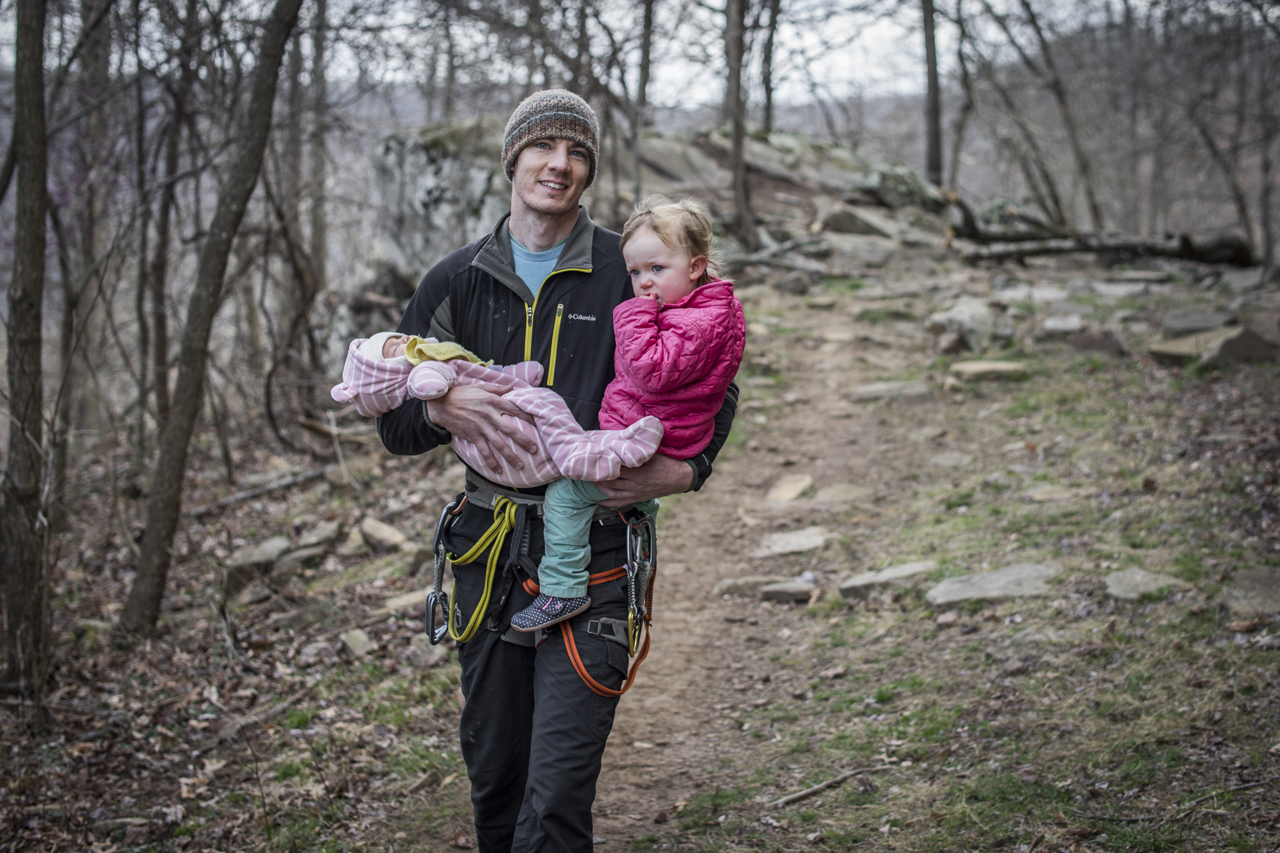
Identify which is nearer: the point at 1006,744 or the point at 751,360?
the point at 1006,744

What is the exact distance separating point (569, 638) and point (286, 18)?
4.65 metres

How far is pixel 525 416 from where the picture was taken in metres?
2.34

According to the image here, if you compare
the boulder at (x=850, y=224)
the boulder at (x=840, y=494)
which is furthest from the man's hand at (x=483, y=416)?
the boulder at (x=850, y=224)

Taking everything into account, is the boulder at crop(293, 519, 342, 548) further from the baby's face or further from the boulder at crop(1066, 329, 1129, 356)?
the boulder at crop(1066, 329, 1129, 356)

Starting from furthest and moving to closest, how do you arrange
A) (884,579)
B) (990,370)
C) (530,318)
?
1. (990,370)
2. (884,579)
3. (530,318)

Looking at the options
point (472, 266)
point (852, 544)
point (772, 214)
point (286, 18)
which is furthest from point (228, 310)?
point (472, 266)

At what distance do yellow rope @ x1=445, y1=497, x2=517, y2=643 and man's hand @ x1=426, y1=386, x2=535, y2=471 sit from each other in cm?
18

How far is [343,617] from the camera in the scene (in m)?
5.68

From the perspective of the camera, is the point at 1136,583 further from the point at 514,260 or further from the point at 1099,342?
the point at 1099,342

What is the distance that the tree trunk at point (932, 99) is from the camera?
1614 cm

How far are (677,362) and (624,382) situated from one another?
19cm

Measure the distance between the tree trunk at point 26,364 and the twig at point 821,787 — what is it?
3.97 meters

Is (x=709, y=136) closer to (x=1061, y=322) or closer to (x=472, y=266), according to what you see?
(x=1061, y=322)

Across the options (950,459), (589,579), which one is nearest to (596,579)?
(589,579)
